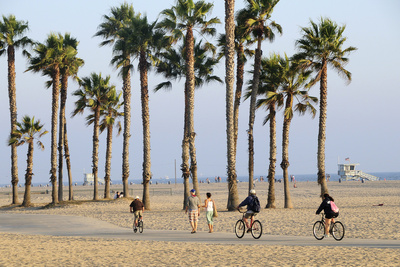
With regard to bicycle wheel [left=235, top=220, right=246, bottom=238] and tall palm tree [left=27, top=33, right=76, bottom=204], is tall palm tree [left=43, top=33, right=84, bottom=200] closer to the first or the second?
tall palm tree [left=27, top=33, right=76, bottom=204]

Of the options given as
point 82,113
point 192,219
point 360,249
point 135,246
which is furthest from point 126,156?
point 360,249

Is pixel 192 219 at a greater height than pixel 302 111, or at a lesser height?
lesser

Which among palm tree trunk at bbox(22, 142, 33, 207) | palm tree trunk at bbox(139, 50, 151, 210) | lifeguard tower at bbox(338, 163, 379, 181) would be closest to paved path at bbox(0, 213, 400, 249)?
palm tree trunk at bbox(139, 50, 151, 210)

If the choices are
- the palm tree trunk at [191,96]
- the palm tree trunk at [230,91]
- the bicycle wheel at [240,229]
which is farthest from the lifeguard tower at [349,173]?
the bicycle wheel at [240,229]

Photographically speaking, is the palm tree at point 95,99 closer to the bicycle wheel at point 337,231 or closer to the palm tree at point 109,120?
the palm tree at point 109,120

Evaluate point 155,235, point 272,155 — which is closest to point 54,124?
point 272,155

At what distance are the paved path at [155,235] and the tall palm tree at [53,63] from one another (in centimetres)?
1666

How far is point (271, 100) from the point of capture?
1510 inches

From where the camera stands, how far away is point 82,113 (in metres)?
55.3

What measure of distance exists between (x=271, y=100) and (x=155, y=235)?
18.1 m

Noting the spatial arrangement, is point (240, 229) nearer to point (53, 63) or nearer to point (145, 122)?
point (145, 122)

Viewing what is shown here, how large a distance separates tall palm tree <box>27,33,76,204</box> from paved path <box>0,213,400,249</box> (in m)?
16.7

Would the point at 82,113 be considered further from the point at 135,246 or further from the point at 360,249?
the point at 360,249

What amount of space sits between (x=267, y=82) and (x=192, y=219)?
60.3ft
